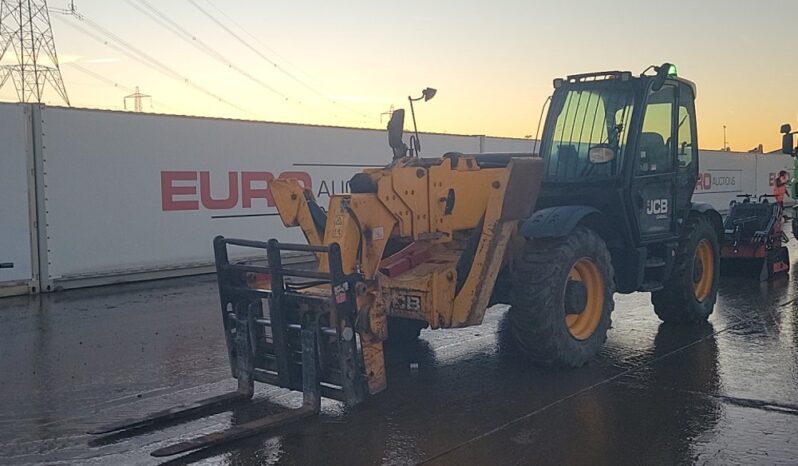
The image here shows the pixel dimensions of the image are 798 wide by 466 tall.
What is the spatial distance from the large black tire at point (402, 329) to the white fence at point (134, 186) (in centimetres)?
680

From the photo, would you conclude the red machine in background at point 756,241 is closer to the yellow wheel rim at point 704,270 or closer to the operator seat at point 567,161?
the yellow wheel rim at point 704,270

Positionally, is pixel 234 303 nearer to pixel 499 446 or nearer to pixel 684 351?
pixel 499 446

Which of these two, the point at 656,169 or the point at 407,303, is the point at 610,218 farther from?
the point at 407,303

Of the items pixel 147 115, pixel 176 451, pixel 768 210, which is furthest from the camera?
pixel 147 115

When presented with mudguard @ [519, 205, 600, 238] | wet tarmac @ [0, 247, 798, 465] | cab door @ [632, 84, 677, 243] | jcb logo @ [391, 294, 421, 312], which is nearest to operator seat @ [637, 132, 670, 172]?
cab door @ [632, 84, 677, 243]

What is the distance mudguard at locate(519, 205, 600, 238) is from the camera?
6.37 m

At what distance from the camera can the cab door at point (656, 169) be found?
7.63 meters

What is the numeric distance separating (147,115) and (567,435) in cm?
1023

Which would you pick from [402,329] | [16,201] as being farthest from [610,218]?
[16,201]

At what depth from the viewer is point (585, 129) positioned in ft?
25.9

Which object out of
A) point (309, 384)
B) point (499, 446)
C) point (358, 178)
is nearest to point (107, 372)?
point (309, 384)

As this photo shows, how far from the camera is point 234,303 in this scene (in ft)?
20.1

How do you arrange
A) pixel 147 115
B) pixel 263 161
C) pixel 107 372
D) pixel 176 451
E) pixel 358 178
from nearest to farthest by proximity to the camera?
pixel 176 451, pixel 358 178, pixel 107 372, pixel 147 115, pixel 263 161

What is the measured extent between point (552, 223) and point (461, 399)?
1.66 m
